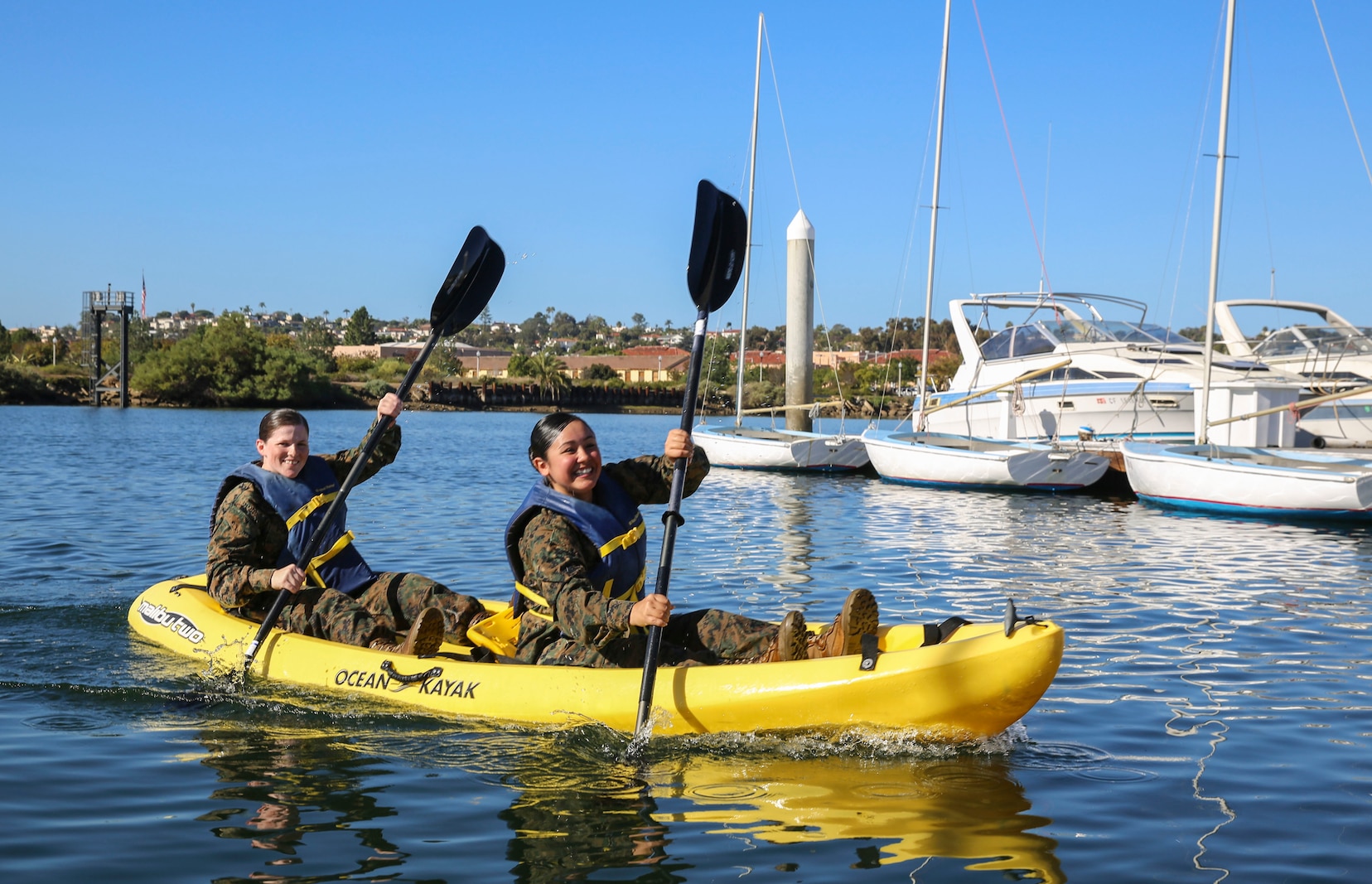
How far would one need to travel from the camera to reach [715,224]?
6.90 meters

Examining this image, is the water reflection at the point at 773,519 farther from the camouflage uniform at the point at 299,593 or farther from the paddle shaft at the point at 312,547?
the paddle shaft at the point at 312,547

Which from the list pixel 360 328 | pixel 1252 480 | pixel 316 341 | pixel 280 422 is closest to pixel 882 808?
pixel 280 422

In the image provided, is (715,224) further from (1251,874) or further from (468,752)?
(1251,874)

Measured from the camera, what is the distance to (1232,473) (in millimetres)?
16469

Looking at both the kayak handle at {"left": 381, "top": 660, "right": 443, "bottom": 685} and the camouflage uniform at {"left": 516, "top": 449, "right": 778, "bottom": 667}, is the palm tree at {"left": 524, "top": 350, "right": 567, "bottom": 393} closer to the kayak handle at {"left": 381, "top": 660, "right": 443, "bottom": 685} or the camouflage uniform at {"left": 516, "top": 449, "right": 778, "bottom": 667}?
the kayak handle at {"left": 381, "top": 660, "right": 443, "bottom": 685}

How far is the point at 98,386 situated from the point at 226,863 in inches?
2712

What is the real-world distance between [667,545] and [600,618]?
2.02ft

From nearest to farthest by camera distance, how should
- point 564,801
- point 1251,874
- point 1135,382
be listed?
point 1251,874 < point 564,801 < point 1135,382

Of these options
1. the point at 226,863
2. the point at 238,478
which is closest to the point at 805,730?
the point at 226,863

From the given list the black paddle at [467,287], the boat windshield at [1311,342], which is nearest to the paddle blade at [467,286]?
the black paddle at [467,287]

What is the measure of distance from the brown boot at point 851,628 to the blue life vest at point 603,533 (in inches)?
35.7

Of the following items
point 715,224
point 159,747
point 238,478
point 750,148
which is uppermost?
point 750,148

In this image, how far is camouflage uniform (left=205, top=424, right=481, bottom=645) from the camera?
6.61 meters

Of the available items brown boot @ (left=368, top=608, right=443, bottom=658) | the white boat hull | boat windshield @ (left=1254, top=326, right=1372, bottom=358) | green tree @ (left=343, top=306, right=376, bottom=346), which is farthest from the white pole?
green tree @ (left=343, top=306, right=376, bottom=346)
